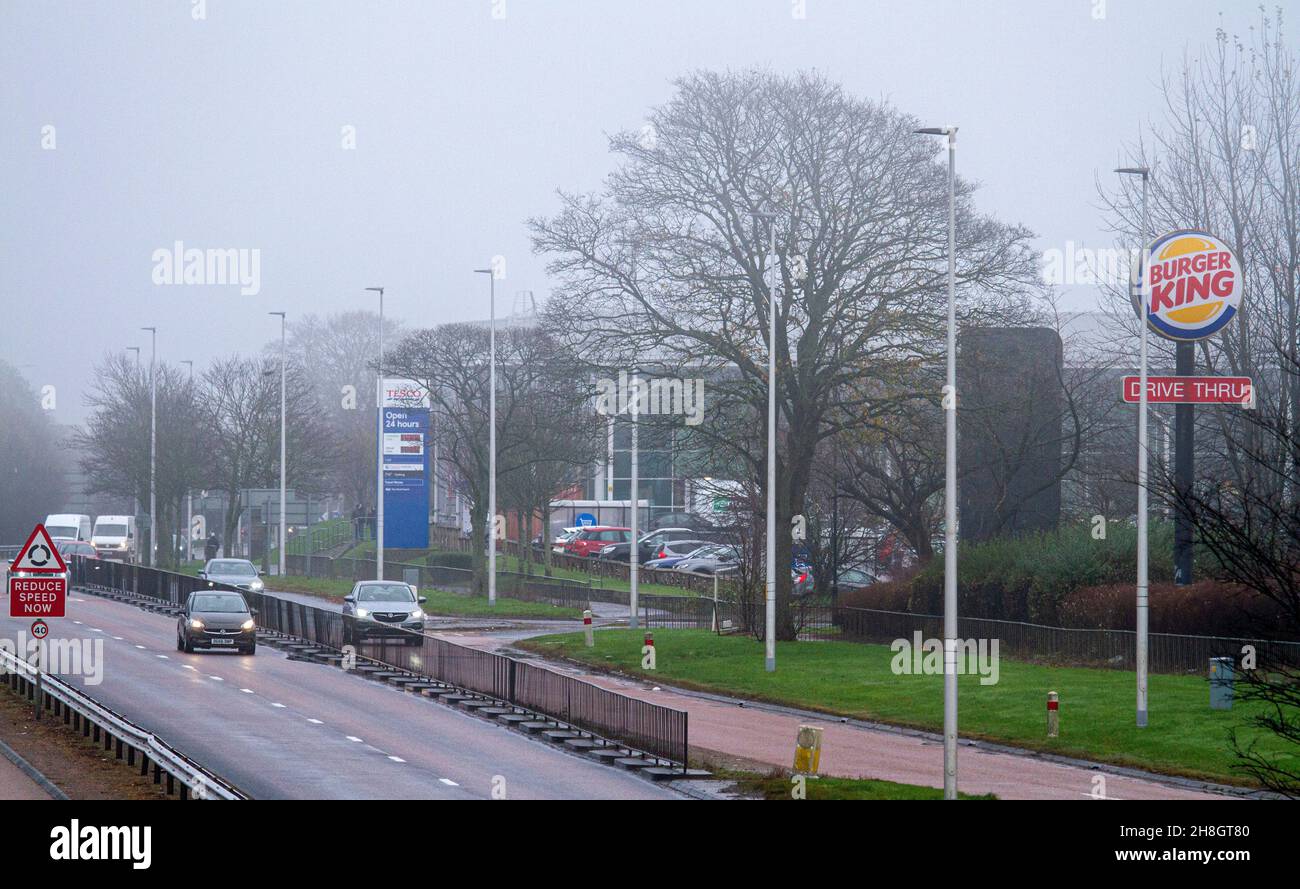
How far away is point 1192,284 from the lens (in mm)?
29547

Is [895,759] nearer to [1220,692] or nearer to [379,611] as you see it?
[1220,692]

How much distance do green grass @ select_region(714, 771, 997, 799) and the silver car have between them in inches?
755

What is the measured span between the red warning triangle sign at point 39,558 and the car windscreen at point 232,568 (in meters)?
29.0

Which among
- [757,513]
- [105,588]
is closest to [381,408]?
[105,588]

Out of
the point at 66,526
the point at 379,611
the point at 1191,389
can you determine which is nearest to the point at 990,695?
the point at 1191,389

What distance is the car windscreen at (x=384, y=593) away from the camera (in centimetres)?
4050

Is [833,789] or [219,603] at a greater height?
[219,603]

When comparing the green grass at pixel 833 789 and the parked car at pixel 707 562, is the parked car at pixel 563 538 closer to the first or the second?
the parked car at pixel 707 562

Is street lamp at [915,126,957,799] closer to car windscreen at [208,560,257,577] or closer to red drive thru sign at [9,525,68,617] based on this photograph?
red drive thru sign at [9,525,68,617]

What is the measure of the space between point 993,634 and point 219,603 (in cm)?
1953

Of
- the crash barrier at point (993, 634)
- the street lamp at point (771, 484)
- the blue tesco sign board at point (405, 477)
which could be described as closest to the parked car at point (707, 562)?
the blue tesco sign board at point (405, 477)

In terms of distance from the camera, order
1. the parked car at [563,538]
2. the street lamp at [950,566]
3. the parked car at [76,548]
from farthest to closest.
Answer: the parked car at [563,538] < the parked car at [76,548] < the street lamp at [950,566]
